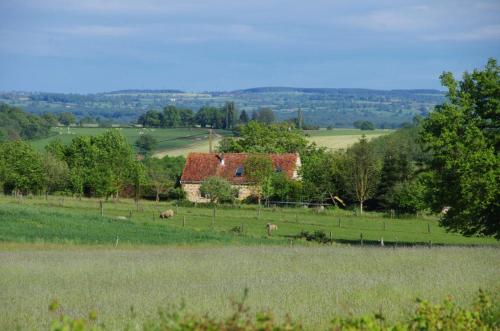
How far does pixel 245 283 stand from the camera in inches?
656

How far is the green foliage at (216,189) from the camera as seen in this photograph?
7188cm

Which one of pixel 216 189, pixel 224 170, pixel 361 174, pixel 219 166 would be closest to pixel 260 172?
pixel 216 189

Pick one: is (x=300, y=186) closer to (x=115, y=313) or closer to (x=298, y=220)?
(x=298, y=220)

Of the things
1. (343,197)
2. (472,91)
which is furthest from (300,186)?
(472,91)

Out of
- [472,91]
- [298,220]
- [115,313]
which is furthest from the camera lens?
[298,220]

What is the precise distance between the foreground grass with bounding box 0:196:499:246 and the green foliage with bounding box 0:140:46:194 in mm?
11657

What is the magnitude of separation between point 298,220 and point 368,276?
4003cm

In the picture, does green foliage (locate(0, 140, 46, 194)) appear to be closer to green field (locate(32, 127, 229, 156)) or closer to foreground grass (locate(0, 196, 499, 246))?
foreground grass (locate(0, 196, 499, 246))

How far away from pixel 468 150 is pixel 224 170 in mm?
51058

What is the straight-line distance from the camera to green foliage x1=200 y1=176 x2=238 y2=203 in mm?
71875

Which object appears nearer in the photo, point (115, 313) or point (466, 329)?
point (466, 329)

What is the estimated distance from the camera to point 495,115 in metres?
33.2

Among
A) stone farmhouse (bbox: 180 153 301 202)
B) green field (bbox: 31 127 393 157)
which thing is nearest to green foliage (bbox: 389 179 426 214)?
stone farmhouse (bbox: 180 153 301 202)

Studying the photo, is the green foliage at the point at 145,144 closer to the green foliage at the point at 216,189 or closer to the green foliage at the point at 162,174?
the green foliage at the point at 162,174
